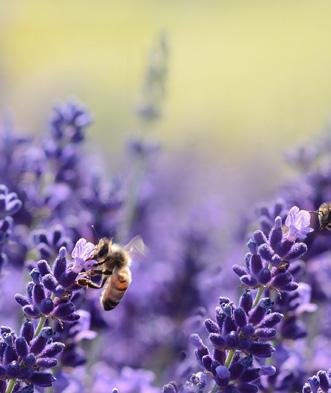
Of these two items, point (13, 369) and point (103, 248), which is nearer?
point (13, 369)

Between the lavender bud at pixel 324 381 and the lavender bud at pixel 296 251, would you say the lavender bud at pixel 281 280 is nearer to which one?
the lavender bud at pixel 296 251

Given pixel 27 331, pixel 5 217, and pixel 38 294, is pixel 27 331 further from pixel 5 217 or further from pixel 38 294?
pixel 5 217

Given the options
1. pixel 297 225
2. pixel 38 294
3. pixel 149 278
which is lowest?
pixel 38 294

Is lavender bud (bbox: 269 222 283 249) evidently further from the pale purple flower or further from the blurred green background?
the blurred green background

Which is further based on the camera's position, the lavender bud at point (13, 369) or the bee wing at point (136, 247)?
the bee wing at point (136, 247)

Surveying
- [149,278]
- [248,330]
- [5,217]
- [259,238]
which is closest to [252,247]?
[259,238]

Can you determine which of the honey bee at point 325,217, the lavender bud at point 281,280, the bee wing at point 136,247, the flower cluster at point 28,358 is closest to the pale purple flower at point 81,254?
the flower cluster at point 28,358
